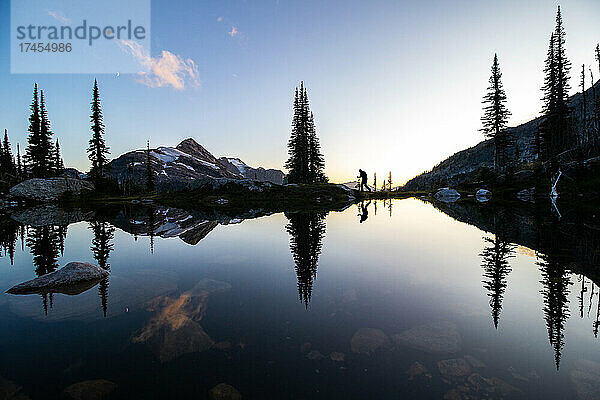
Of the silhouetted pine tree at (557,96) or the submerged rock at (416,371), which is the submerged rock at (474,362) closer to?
the submerged rock at (416,371)

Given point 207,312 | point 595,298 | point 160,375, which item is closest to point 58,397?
point 160,375

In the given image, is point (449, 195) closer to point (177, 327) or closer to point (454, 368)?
point (454, 368)

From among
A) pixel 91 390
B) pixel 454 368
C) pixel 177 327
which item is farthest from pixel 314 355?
pixel 91 390

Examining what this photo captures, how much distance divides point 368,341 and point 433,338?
1.26 metres

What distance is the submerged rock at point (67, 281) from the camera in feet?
25.2

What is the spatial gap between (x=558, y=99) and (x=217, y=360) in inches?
2731

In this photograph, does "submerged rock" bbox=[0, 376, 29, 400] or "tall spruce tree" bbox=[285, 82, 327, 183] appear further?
"tall spruce tree" bbox=[285, 82, 327, 183]

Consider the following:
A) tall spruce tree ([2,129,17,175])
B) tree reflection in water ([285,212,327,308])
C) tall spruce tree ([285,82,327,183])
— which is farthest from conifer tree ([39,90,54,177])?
tree reflection in water ([285,212,327,308])

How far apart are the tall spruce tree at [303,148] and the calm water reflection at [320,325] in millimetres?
49935

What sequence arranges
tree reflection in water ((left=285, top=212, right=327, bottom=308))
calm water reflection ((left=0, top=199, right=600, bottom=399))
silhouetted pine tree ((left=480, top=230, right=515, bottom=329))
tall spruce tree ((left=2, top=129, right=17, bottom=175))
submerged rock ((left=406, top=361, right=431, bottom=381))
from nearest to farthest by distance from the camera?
calm water reflection ((left=0, top=199, right=600, bottom=399)) < submerged rock ((left=406, top=361, right=431, bottom=381)) < silhouetted pine tree ((left=480, top=230, right=515, bottom=329)) < tree reflection in water ((left=285, top=212, right=327, bottom=308)) < tall spruce tree ((left=2, top=129, right=17, bottom=175))

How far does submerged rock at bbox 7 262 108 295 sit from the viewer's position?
7691 millimetres

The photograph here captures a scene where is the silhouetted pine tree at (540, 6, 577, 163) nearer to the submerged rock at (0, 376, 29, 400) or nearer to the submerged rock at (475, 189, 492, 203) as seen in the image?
the submerged rock at (475, 189, 492, 203)

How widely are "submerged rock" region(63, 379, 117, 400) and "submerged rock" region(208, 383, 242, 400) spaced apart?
1.42 metres

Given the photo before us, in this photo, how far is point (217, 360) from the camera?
439 centimetres
